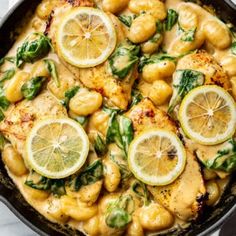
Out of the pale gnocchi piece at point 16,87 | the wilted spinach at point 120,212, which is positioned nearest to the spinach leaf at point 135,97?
the wilted spinach at point 120,212

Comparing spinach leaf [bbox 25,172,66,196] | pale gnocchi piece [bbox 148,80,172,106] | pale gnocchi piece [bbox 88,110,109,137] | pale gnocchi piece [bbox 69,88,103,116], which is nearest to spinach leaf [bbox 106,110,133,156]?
pale gnocchi piece [bbox 88,110,109,137]

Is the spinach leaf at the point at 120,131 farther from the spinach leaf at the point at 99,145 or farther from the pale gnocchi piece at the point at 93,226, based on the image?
the pale gnocchi piece at the point at 93,226

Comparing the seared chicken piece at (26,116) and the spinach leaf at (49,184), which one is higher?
the seared chicken piece at (26,116)

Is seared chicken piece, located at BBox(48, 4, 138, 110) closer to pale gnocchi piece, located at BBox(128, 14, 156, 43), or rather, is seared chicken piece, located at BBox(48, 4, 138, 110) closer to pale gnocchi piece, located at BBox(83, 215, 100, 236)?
pale gnocchi piece, located at BBox(128, 14, 156, 43)

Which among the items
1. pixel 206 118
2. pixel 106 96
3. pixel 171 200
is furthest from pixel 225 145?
pixel 106 96

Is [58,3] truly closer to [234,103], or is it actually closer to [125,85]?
[125,85]

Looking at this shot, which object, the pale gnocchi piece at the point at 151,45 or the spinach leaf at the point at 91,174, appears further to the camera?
the pale gnocchi piece at the point at 151,45

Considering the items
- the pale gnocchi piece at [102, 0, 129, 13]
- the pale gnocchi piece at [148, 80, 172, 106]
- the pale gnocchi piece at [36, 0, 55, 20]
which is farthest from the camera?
the pale gnocchi piece at [36, 0, 55, 20]
